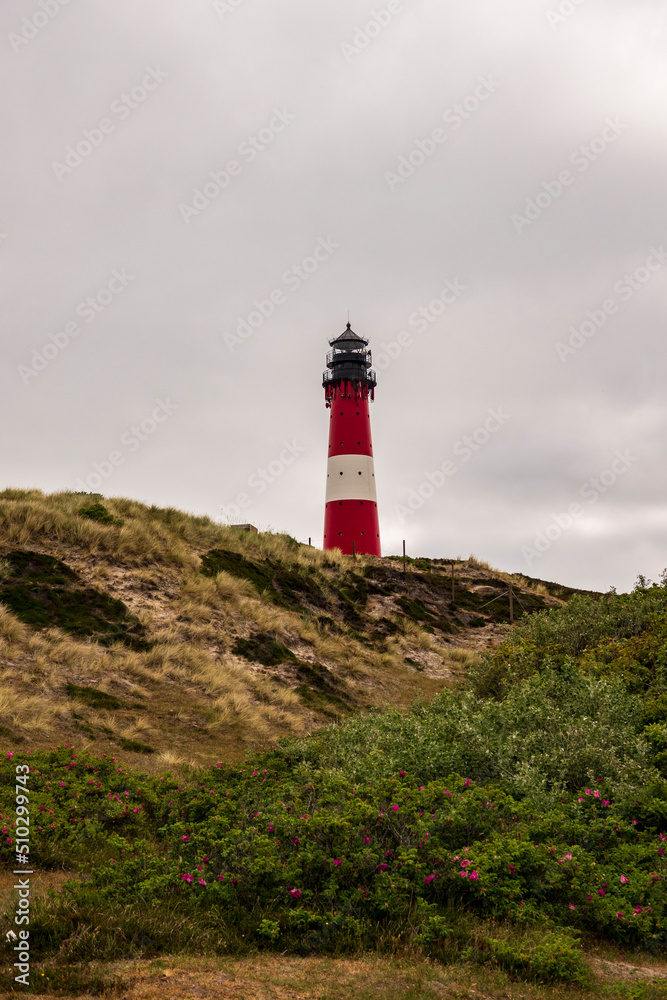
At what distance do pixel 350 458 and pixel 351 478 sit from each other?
55.3 inches

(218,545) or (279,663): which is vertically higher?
(218,545)

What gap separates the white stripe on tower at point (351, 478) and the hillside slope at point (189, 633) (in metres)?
7.51

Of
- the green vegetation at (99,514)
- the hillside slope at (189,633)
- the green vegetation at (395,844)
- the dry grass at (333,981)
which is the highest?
the green vegetation at (99,514)

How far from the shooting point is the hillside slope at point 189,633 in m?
15.4

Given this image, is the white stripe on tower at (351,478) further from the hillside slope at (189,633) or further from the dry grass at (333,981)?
the dry grass at (333,981)

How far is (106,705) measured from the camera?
15.7 metres

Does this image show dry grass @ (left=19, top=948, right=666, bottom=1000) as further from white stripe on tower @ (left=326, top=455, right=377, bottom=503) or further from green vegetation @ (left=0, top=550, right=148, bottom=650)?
white stripe on tower @ (left=326, top=455, right=377, bottom=503)

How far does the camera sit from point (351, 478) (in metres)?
41.5

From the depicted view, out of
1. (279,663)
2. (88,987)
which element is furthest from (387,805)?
(279,663)

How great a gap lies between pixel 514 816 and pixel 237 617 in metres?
16.1

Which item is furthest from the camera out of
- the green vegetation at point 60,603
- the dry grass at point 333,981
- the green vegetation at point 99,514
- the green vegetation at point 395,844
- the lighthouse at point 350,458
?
the lighthouse at point 350,458

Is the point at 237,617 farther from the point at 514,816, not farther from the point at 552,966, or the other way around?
the point at 552,966

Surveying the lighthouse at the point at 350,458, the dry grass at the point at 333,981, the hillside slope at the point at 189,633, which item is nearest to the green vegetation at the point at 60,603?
the hillside slope at the point at 189,633

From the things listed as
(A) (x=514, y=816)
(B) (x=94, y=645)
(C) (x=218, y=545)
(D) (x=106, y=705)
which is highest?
(C) (x=218, y=545)
